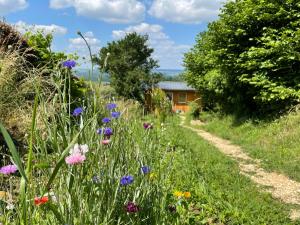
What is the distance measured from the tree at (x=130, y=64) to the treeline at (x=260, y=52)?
19685 millimetres

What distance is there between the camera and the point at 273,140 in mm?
10828

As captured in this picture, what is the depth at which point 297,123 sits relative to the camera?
10.8 metres

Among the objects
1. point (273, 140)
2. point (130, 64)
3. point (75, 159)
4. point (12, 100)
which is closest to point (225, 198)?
point (12, 100)

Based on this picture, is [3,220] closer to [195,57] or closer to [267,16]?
[267,16]

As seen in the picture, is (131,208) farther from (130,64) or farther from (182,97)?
(182,97)

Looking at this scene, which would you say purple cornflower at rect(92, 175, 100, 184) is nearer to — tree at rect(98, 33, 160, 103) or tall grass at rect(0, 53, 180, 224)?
tall grass at rect(0, 53, 180, 224)

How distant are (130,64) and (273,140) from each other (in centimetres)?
2799

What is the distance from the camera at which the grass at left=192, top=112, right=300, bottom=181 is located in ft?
27.9

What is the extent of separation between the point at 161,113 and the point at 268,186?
3.45m

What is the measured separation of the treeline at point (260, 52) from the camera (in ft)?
37.5

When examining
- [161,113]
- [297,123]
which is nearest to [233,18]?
[297,123]

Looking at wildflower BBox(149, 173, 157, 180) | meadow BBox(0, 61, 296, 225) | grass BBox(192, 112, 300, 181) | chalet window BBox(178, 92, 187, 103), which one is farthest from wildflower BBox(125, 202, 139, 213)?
chalet window BBox(178, 92, 187, 103)

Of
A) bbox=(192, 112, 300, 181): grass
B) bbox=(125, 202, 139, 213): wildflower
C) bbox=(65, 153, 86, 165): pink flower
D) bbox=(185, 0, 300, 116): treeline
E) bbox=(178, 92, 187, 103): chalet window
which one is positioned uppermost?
bbox=(185, 0, 300, 116): treeline

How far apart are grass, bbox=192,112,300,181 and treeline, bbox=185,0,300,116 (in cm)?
67
